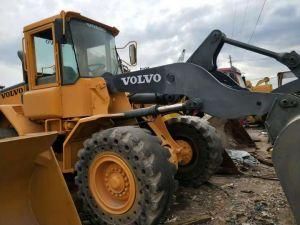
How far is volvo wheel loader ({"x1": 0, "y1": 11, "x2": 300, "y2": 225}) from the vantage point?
371 centimetres

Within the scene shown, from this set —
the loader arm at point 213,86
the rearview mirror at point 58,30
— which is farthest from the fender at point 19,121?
the loader arm at point 213,86

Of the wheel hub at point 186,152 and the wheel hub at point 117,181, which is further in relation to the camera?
the wheel hub at point 186,152

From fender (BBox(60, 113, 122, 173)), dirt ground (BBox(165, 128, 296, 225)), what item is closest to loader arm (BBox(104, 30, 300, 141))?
fender (BBox(60, 113, 122, 173))

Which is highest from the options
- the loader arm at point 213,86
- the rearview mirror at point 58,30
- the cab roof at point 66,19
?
the cab roof at point 66,19

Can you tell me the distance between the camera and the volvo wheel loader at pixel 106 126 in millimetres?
3707

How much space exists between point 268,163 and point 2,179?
5806 millimetres

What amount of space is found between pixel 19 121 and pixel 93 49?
1.57m

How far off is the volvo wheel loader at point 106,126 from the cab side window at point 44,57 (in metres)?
0.01

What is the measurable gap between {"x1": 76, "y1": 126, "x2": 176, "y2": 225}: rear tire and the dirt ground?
64cm

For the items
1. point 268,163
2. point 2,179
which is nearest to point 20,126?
point 2,179

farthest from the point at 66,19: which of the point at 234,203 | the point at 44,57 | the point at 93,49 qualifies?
the point at 234,203

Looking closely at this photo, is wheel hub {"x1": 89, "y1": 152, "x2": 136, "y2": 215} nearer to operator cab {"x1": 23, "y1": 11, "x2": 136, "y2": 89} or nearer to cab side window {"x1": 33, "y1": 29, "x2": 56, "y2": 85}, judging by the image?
operator cab {"x1": 23, "y1": 11, "x2": 136, "y2": 89}

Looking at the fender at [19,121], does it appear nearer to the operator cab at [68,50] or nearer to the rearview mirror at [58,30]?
the operator cab at [68,50]

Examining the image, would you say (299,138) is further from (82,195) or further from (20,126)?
(20,126)
